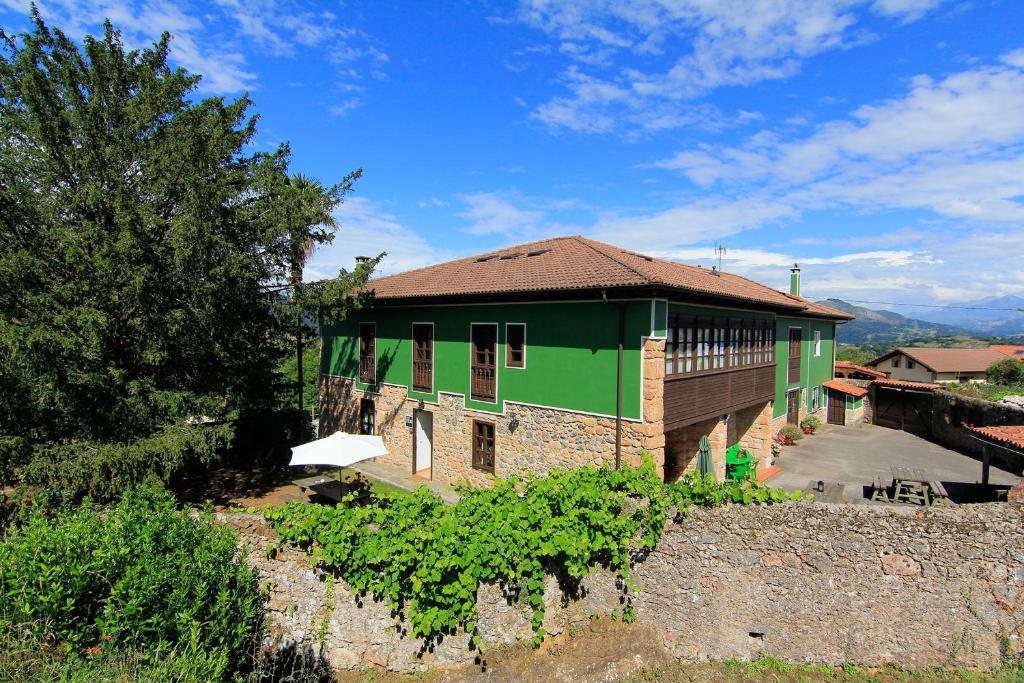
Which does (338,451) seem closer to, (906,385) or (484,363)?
(484,363)

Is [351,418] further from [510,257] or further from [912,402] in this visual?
[912,402]

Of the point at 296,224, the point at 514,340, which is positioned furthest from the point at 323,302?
the point at 514,340

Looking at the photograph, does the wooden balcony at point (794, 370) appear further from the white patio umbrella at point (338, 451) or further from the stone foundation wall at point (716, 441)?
the white patio umbrella at point (338, 451)

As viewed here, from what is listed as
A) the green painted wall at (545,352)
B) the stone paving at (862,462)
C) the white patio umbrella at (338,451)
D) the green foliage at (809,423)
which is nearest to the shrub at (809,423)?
the green foliage at (809,423)

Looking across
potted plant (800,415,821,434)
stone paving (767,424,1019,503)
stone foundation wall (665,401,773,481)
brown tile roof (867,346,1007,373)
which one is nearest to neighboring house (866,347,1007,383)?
brown tile roof (867,346,1007,373)

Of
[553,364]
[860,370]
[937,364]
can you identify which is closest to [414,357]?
[553,364]

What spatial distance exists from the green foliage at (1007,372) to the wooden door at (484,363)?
36.5 meters

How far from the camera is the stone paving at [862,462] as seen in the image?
14979 mm

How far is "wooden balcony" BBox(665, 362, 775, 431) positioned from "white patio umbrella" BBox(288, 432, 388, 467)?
7.29 meters

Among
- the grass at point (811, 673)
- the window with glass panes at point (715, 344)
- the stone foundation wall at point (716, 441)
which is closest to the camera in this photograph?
the grass at point (811, 673)

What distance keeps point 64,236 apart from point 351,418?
1072 centimetres

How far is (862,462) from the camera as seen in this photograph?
17891mm

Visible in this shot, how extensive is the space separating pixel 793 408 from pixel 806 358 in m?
2.35

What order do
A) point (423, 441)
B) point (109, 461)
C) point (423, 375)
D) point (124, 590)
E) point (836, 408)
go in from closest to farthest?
1. point (124, 590)
2. point (109, 461)
3. point (423, 375)
4. point (423, 441)
5. point (836, 408)
